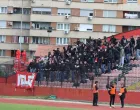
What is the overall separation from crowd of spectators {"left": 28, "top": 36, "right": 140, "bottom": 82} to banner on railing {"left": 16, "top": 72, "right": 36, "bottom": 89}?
1.79ft

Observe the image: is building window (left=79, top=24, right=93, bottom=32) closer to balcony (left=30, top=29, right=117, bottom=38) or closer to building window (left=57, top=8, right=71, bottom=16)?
balcony (left=30, top=29, right=117, bottom=38)

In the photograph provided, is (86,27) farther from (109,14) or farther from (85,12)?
(109,14)

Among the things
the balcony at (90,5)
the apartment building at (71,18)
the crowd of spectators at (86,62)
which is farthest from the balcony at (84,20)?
Result: the crowd of spectators at (86,62)

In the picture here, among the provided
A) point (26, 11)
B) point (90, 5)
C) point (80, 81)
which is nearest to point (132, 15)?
point (90, 5)

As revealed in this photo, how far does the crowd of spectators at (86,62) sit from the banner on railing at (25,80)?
55cm

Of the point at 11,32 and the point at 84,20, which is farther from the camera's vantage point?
the point at 11,32

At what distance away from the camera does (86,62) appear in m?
35.2

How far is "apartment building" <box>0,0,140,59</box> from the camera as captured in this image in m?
63.3

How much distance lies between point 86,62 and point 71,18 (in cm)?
2954

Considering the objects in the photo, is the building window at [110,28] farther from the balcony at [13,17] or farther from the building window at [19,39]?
the building window at [19,39]

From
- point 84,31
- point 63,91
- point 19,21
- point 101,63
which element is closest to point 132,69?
point 101,63

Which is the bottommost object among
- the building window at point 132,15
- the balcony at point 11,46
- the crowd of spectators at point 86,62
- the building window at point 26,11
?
the crowd of spectators at point 86,62

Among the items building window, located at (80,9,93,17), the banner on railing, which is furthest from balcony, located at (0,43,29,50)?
the banner on railing

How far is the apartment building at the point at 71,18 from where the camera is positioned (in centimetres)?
6328
